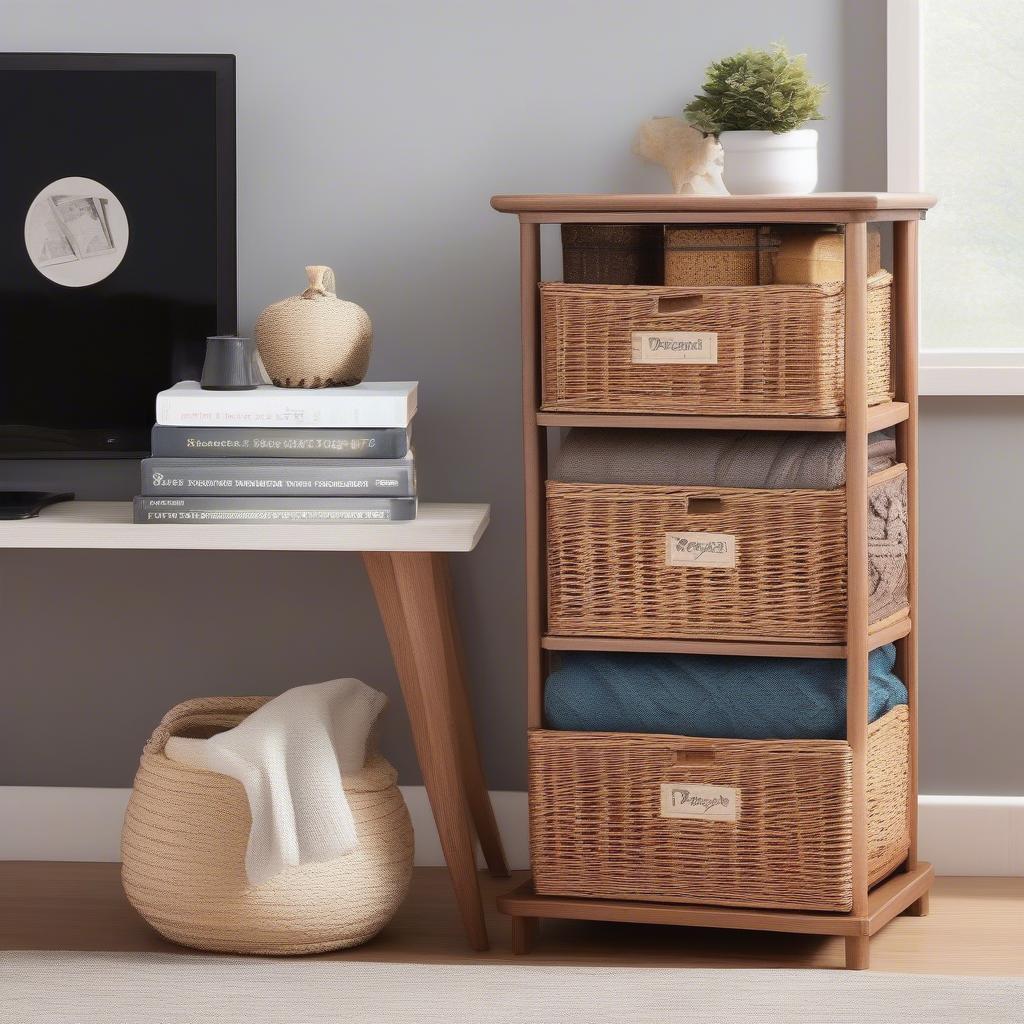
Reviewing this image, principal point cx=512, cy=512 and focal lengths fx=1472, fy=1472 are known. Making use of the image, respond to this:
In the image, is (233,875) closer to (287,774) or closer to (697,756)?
(287,774)

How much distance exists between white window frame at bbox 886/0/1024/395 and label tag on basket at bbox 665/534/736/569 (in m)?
0.53

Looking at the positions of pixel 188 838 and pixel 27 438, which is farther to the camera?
pixel 27 438

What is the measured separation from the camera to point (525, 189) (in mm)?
2242

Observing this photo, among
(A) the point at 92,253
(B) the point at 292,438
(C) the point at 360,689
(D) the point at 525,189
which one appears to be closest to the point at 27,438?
(A) the point at 92,253

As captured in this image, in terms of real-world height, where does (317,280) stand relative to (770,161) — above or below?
below

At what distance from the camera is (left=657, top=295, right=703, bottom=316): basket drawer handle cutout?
1.85 meters

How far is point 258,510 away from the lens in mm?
1935

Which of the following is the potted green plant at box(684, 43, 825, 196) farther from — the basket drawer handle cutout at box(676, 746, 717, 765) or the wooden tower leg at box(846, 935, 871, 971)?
the wooden tower leg at box(846, 935, 871, 971)

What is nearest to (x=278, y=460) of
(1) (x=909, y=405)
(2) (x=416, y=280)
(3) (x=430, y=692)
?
(3) (x=430, y=692)

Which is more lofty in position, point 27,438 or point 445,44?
point 445,44

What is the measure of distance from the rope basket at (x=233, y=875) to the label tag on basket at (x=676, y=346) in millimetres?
684

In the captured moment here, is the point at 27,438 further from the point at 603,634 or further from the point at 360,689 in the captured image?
the point at 603,634

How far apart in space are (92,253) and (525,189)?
2.12 ft

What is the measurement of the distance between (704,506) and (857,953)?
604 millimetres
